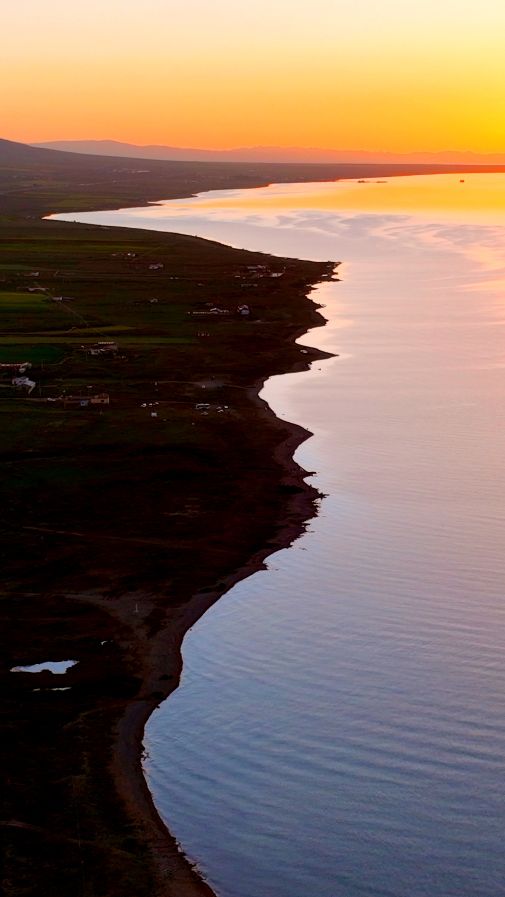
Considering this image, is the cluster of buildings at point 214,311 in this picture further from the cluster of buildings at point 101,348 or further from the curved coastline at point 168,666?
the curved coastline at point 168,666

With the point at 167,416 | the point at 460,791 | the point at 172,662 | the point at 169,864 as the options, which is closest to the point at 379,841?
the point at 460,791

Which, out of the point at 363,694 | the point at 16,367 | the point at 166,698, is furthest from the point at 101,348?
the point at 363,694

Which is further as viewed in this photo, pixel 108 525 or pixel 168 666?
pixel 108 525

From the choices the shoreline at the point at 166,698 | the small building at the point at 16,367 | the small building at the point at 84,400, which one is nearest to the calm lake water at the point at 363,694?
the shoreline at the point at 166,698

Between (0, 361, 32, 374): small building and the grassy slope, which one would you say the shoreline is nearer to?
the grassy slope

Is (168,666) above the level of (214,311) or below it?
below

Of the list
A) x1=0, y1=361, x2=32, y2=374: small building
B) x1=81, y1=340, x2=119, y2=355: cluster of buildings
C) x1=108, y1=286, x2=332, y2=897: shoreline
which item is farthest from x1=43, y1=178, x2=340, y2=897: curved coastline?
x1=81, y1=340, x2=119, y2=355: cluster of buildings

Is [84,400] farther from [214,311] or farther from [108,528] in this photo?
[214,311]

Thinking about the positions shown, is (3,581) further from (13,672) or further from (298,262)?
(298,262)

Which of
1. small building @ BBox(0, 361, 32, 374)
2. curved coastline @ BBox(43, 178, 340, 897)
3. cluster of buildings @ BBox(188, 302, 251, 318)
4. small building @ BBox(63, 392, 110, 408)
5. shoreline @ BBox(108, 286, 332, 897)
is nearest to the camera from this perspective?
shoreline @ BBox(108, 286, 332, 897)
